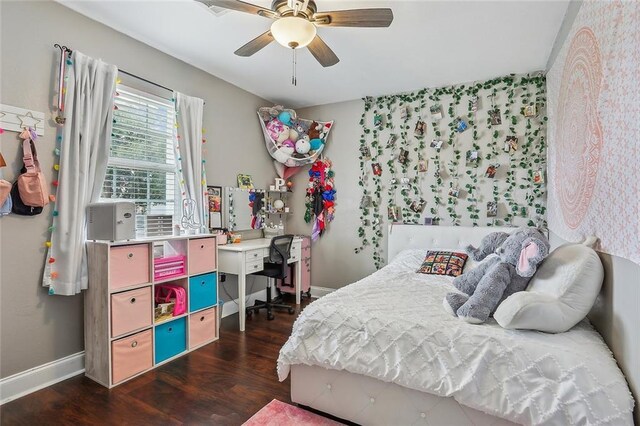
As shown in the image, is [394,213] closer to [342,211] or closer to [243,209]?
[342,211]

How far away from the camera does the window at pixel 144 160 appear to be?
8.68 ft

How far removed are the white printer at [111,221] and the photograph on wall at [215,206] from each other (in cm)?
107

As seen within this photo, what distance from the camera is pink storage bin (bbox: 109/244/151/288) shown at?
2.19 metres

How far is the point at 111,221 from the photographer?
7.25 ft

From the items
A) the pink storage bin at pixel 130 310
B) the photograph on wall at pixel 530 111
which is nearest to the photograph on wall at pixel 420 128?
the photograph on wall at pixel 530 111

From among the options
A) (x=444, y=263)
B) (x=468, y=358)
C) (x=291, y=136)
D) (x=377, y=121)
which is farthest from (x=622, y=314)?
(x=291, y=136)

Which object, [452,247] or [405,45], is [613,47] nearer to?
[405,45]

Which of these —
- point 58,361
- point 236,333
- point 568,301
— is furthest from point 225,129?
point 568,301

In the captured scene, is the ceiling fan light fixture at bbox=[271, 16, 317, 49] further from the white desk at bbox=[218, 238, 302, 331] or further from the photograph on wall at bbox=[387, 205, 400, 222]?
the photograph on wall at bbox=[387, 205, 400, 222]

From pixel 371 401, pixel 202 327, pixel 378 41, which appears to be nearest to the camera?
pixel 371 401

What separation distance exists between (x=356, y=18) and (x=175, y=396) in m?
2.70

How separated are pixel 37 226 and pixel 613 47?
3.41 metres

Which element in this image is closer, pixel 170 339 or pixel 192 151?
pixel 170 339

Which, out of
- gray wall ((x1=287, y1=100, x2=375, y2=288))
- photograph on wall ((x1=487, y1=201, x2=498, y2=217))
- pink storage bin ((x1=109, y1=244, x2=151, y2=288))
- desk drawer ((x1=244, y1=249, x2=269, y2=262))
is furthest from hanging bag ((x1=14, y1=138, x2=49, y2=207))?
photograph on wall ((x1=487, y1=201, x2=498, y2=217))
